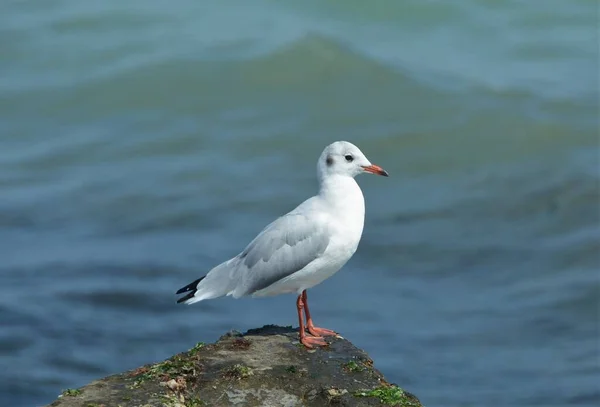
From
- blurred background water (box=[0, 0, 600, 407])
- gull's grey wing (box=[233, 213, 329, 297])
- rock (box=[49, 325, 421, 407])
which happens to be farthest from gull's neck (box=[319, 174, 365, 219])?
blurred background water (box=[0, 0, 600, 407])

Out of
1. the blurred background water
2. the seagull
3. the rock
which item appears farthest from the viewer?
the blurred background water

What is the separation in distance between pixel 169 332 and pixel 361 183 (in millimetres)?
4622

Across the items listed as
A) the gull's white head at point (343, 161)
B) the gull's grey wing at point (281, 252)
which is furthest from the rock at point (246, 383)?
the gull's white head at point (343, 161)

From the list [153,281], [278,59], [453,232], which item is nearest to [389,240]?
[453,232]

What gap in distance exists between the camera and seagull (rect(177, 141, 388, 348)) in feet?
25.0

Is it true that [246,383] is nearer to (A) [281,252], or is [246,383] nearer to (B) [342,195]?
(A) [281,252]

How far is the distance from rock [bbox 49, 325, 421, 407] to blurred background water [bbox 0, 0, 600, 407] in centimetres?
412

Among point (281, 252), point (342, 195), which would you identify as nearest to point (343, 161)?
point (342, 195)

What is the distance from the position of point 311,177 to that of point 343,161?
792 cm

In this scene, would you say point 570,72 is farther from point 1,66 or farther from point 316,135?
point 1,66

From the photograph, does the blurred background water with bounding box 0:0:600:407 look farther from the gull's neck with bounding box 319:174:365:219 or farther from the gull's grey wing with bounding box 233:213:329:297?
the gull's neck with bounding box 319:174:365:219

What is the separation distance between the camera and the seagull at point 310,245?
7.63 meters

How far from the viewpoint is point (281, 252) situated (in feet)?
25.4

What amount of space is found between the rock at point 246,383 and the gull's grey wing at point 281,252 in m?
0.54
